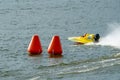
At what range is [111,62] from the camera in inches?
1093

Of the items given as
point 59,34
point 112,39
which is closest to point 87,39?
point 112,39

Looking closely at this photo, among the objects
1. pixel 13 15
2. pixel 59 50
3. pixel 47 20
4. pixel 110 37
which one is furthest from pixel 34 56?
pixel 13 15

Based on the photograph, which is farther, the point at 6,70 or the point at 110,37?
the point at 110,37

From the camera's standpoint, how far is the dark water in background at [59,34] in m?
26.2

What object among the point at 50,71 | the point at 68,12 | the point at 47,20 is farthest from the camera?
the point at 68,12

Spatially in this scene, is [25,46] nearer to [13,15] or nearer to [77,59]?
[77,59]

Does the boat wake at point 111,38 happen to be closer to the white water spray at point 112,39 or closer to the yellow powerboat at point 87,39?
the white water spray at point 112,39

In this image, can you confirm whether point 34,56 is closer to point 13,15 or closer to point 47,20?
point 47,20

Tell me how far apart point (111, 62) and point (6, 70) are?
513 centimetres

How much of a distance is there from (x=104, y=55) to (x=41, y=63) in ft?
11.8

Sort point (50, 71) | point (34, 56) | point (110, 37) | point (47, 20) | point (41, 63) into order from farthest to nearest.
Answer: point (47, 20) < point (110, 37) < point (34, 56) < point (41, 63) < point (50, 71)

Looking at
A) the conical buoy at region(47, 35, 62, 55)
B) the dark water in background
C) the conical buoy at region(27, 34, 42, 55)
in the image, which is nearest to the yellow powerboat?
the dark water in background

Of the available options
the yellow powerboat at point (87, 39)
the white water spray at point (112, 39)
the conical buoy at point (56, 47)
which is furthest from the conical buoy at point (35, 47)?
the white water spray at point (112, 39)

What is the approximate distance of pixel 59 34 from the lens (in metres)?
38.3
